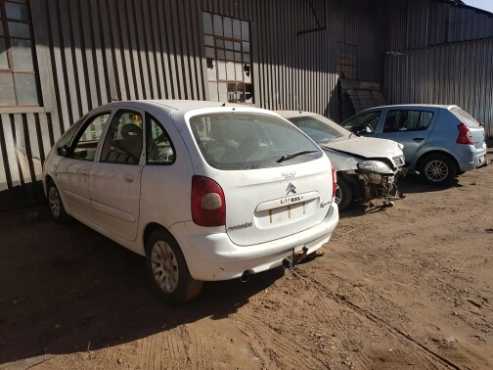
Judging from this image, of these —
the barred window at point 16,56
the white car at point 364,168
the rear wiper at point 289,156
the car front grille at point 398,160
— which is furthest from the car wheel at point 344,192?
the barred window at point 16,56

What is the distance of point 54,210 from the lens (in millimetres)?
5316

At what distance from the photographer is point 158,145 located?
10.2 ft

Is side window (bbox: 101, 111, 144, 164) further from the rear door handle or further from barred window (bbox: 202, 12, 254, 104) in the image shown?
barred window (bbox: 202, 12, 254, 104)

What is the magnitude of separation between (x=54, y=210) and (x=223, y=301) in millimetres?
3301

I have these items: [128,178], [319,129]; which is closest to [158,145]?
[128,178]

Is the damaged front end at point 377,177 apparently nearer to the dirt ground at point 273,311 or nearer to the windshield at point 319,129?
the windshield at point 319,129

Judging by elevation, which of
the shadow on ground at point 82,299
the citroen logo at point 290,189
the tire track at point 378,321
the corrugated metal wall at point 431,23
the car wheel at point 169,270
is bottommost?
the tire track at point 378,321

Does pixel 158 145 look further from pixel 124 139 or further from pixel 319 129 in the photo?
pixel 319 129

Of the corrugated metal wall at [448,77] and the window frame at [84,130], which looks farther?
the corrugated metal wall at [448,77]

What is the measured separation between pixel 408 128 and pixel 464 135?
96cm

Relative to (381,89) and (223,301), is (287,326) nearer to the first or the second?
(223,301)

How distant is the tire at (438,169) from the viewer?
707 centimetres

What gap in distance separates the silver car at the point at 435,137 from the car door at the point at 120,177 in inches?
197

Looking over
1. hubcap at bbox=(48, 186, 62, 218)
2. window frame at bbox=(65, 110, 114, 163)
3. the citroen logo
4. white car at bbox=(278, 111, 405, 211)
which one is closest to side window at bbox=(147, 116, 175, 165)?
window frame at bbox=(65, 110, 114, 163)
